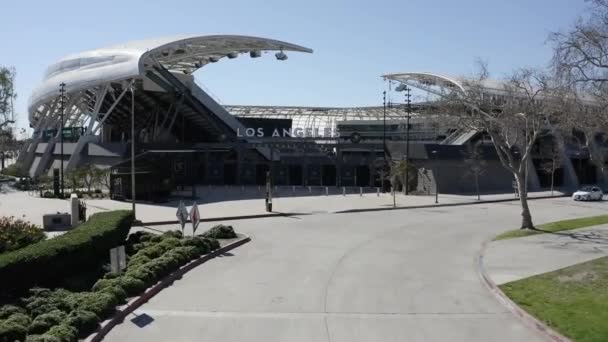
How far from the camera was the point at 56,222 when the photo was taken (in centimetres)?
3225

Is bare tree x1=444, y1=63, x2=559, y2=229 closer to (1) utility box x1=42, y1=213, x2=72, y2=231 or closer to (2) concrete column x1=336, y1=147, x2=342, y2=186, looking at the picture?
(1) utility box x1=42, y1=213, x2=72, y2=231

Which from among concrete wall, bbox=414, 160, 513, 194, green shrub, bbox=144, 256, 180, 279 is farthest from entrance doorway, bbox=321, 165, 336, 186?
green shrub, bbox=144, 256, 180, 279

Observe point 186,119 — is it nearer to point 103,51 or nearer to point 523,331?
point 103,51

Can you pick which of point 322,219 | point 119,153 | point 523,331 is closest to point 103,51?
point 119,153

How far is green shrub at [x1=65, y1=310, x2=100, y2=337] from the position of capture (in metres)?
13.3

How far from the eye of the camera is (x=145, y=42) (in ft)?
223

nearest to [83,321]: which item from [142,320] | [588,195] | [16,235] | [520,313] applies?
[142,320]

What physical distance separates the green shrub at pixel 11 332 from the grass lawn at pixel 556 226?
21.3 metres

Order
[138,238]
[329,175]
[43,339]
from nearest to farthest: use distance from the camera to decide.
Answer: [43,339] → [138,238] → [329,175]

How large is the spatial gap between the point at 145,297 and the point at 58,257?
10.3 feet

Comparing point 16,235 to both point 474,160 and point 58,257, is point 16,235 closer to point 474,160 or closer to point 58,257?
point 58,257

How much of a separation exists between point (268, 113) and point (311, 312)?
284 ft

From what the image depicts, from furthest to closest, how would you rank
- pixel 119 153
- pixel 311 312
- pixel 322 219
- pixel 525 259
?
pixel 119 153, pixel 322 219, pixel 525 259, pixel 311 312

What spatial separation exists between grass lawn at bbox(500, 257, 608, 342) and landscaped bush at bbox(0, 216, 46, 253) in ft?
51.5
